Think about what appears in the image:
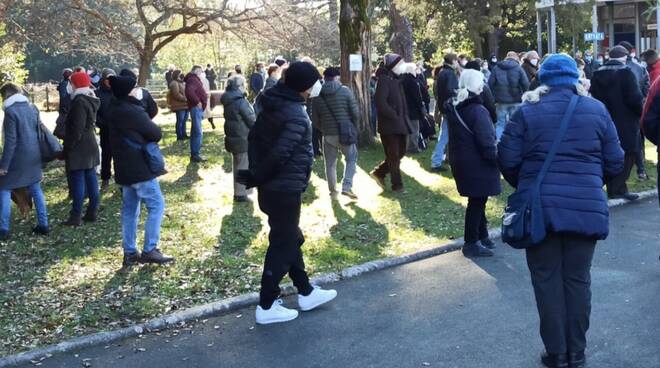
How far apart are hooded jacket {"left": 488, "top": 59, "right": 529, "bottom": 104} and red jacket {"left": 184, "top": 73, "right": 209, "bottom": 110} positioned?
17.3ft

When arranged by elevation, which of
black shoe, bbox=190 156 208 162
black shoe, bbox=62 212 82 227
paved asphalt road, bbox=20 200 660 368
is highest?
black shoe, bbox=190 156 208 162

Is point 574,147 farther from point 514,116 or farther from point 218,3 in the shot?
point 218,3

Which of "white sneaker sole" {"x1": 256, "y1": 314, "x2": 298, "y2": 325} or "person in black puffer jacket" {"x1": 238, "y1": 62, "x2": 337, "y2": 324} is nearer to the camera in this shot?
"person in black puffer jacket" {"x1": 238, "y1": 62, "x2": 337, "y2": 324}

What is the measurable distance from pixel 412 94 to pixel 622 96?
3686 mm

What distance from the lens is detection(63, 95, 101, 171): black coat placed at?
898 cm

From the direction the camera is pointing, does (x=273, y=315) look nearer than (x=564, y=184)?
No

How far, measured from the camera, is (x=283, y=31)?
21922mm

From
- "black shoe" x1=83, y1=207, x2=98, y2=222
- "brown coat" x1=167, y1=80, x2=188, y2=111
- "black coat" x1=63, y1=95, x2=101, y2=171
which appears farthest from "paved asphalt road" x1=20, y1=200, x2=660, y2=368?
"brown coat" x1=167, y1=80, x2=188, y2=111

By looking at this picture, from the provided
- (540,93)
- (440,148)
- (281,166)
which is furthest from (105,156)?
(540,93)

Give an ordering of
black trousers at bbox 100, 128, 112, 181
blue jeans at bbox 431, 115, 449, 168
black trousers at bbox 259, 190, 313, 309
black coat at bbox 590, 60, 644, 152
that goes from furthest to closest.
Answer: blue jeans at bbox 431, 115, 449, 168 < black trousers at bbox 100, 128, 112, 181 < black coat at bbox 590, 60, 644, 152 < black trousers at bbox 259, 190, 313, 309

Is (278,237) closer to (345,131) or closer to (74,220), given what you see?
(345,131)

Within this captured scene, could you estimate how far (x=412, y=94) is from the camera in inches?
497

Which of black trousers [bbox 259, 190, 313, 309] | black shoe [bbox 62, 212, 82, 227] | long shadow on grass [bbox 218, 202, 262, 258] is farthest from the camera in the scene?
black shoe [bbox 62, 212, 82, 227]

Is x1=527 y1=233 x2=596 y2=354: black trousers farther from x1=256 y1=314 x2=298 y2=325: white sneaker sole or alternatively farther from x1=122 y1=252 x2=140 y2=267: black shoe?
x1=122 y1=252 x2=140 y2=267: black shoe
